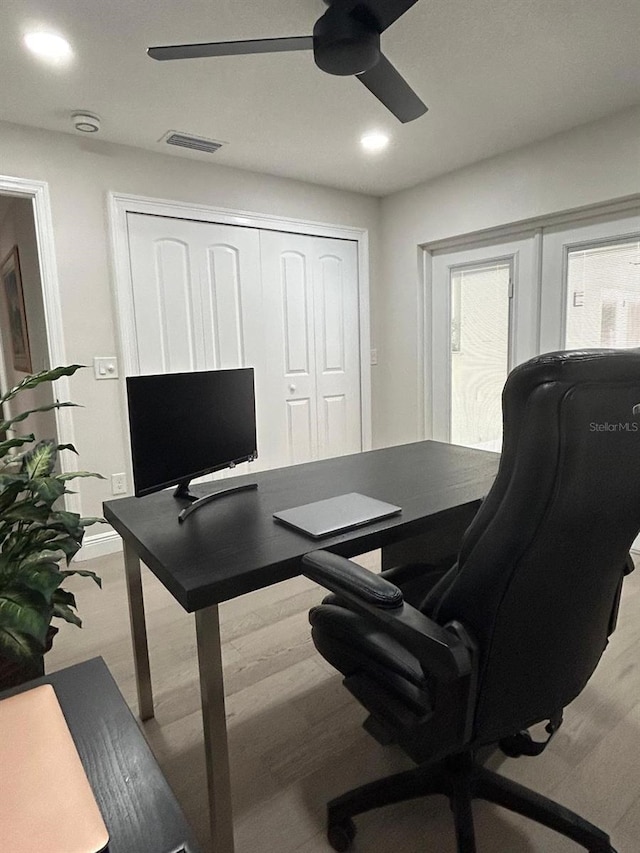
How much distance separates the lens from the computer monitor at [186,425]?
4.67 ft

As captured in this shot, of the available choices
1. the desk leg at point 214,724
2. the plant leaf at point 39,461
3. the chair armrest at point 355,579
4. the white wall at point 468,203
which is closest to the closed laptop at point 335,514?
the chair armrest at point 355,579

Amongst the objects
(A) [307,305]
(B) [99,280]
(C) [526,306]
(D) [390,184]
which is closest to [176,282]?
(B) [99,280]

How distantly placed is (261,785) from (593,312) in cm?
283

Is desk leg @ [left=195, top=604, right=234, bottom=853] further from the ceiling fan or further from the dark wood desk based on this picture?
the ceiling fan

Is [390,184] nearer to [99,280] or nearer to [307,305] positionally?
[307,305]

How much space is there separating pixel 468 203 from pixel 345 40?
6.88 feet

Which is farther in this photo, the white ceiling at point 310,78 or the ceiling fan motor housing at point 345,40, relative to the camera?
the white ceiling at point 310,78

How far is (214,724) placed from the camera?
114 cm

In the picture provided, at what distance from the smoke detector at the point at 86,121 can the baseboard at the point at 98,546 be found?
2218mm

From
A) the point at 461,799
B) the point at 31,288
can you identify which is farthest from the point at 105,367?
the point at 461,799

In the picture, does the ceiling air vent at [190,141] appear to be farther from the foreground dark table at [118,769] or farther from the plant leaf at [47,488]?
the foreground dark table at [118,769]

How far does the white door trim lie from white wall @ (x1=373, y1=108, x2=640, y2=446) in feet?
7.76

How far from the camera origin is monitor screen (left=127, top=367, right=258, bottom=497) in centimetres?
142

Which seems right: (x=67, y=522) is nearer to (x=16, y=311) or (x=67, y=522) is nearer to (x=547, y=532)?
(x=547, y=532)
